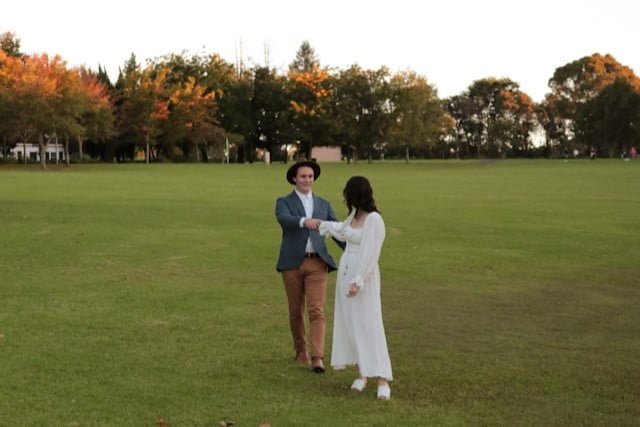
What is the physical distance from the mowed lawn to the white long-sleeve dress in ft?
1.05

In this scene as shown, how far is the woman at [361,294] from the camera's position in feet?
22.9

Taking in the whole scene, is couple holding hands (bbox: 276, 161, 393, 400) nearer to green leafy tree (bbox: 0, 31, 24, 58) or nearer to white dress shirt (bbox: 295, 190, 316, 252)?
white dress shirt (bbox: 295, 190, 316, 252)

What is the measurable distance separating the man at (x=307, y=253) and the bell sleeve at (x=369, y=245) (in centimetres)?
107

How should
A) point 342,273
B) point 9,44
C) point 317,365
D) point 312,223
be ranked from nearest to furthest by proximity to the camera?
point 342,273
point 312,223
point 317,365
point 9,44

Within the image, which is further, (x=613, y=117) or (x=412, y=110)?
(x=613, y=117)

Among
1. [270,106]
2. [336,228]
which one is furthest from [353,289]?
[270,106]

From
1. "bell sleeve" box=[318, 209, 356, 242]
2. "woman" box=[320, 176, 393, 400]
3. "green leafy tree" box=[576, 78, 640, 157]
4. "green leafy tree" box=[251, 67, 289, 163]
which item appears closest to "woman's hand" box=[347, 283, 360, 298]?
"woman" box=[320, 176, 393, 400]

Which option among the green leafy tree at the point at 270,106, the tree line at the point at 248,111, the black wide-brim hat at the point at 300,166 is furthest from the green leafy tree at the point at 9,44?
the black wide-brim hat at the point at 300,166

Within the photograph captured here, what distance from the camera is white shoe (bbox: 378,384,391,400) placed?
23.1 ft

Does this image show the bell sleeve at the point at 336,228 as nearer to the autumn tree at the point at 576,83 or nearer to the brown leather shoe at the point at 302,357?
the brown leather shoe at the point at 302,357

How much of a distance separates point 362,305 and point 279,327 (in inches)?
125

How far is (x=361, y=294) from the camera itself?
23.4ft

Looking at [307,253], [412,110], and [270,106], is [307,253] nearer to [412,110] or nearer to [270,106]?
[412,110]

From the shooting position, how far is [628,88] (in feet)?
322
